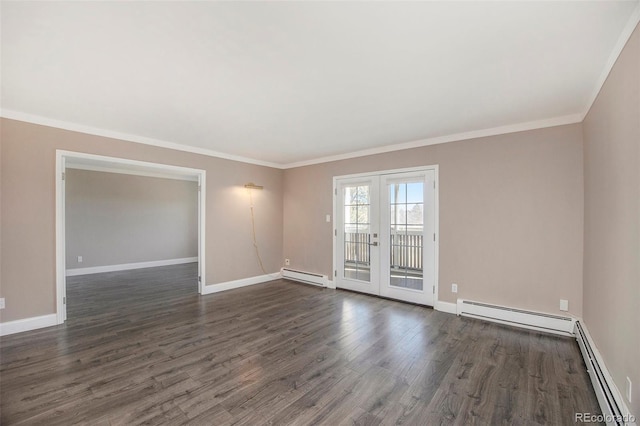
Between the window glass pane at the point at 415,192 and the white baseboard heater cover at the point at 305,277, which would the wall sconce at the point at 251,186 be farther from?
the window glass pane at the point at 415,192

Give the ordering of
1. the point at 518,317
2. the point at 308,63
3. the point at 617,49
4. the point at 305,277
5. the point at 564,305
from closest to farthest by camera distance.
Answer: the point at 617,49 < the point at 308,63 < the point at 564,305 < the point at 518,317 < the point at 305,277

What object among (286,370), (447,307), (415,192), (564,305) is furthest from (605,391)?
(415,192)

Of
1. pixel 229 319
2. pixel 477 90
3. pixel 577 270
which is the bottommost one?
pixel 229 319

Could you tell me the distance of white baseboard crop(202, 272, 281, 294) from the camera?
4973 mm

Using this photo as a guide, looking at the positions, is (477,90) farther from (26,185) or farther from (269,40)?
(26,185)

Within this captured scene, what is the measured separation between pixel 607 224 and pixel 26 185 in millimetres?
6051

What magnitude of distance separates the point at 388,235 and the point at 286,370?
288 centimetres

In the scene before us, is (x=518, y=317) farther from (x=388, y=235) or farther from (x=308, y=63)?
(x=308, y=63)

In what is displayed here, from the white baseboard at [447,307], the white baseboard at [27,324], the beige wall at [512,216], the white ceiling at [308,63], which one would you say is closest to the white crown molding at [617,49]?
the white ceiling at [308,63]

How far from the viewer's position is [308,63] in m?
2.11

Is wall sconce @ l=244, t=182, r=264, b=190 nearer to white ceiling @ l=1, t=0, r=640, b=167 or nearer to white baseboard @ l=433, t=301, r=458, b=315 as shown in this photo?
white ceiling @ l=1, t=0, r=640, b=167

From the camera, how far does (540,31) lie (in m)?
1.75

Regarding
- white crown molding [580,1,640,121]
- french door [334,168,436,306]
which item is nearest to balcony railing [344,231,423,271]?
french door [334,168,436,306]

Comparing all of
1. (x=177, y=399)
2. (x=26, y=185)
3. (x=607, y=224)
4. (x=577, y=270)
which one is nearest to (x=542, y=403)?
(x=607, y=224)
